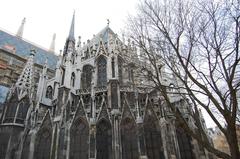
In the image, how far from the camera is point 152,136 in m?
15.8

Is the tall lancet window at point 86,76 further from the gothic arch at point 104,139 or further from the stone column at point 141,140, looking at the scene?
the stone column at point 141,140

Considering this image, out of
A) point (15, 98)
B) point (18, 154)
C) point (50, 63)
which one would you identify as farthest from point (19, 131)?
point (50, 63)

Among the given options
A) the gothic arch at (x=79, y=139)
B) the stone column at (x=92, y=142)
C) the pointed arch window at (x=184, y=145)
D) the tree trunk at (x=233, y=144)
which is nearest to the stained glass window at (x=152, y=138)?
the pointed arch window at (x=184, y=145)

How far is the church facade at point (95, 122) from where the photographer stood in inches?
605

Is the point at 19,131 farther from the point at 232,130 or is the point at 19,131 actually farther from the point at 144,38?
the point at 232,130

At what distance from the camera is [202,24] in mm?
8508

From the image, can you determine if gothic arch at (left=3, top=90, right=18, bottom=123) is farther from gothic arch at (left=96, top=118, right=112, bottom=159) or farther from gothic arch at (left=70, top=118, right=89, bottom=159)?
gothic arch at (left=96, top=118, right=112, bottom=159)

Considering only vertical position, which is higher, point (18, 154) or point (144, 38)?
point (144, 38)

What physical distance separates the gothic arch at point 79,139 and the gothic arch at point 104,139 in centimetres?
95

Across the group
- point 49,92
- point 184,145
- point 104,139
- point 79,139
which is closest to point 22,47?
point 49,92

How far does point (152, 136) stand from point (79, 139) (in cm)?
573

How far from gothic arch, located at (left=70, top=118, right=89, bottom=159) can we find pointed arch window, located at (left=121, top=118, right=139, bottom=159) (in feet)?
9.52

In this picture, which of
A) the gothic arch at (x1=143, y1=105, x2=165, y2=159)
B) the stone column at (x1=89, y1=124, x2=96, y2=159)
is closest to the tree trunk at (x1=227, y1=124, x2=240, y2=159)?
the gothic arch at (x1=143, y1=105, x2=165, y2=159)

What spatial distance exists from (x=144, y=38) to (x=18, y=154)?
14.6m
